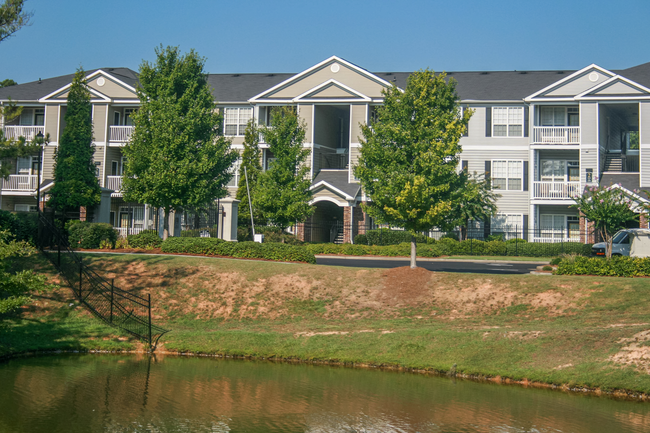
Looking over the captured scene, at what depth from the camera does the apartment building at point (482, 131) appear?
1554 inches

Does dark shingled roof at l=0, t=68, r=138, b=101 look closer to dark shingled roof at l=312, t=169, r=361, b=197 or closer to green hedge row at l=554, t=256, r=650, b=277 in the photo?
dark shingled roof at l=312, t=169, r=361, b=197

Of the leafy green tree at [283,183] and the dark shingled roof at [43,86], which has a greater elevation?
the dark shingled roof at [43,86]

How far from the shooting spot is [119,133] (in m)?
45.2

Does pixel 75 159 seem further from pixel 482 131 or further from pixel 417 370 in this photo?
pixel 482 131

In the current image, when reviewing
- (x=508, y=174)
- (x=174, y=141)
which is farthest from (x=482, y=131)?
(x=174, y=141)

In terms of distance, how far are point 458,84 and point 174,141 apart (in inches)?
956

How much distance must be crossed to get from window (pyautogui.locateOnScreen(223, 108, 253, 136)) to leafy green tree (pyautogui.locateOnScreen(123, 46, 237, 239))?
14381 millimetres

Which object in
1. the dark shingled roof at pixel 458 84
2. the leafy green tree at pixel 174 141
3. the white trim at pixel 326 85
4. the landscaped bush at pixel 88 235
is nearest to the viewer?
the landscaped bush at pixel 88 235

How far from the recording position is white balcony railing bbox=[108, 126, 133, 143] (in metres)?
45.0

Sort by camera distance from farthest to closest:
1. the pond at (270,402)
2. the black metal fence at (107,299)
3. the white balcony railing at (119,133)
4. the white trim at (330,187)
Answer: the white balcony railing at (119,133) → the white trim at (330,187) → the black metal fence at (107,299) → the pond at (270,402)

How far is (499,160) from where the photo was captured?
42.1 meters

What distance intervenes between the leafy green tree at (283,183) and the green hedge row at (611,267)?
14.9 metres

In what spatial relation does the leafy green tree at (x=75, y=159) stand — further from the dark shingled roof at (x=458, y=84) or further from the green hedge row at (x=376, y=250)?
the green hedge row at (x=376, y=250)

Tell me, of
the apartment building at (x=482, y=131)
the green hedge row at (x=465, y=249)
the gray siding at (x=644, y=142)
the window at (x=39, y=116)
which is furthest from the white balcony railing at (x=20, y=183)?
the gray siding at (x=644, y=142)
